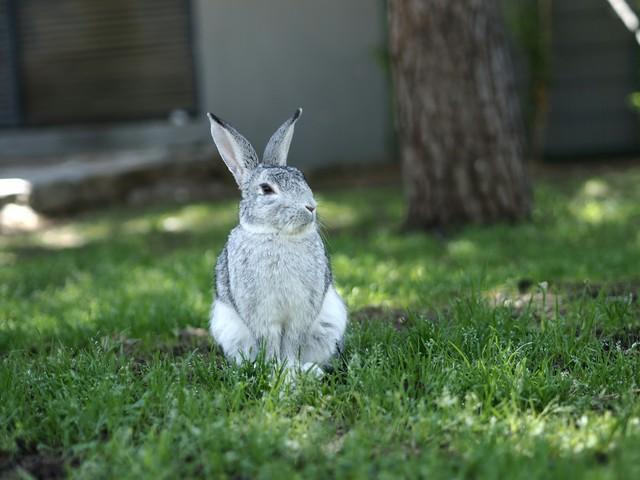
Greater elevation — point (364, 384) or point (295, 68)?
point (295, 68)

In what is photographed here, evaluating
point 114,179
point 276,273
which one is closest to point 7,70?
point 114,179

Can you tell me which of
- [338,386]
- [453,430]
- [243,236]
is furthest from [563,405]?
[243,236]

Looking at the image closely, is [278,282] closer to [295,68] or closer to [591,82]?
[295,68]

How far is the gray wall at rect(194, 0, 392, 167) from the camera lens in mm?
12414

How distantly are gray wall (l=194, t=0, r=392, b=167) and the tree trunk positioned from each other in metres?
5.54

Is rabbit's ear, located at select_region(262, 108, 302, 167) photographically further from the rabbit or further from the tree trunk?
the tree trunk

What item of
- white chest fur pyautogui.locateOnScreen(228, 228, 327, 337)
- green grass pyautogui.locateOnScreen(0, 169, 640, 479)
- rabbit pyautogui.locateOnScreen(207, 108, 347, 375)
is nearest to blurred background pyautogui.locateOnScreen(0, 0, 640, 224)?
green grass pyautogui.locateOnScreen(0, 169, 640, 479)

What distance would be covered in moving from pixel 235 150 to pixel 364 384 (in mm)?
1107

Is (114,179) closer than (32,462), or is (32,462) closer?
(32,462)

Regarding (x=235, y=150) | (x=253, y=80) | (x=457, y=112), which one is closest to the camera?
(x=235, y=150)

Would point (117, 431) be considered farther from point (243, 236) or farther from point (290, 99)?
point (290, 99)

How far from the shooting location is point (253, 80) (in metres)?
12.5

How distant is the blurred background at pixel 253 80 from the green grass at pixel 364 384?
6489 millimetres

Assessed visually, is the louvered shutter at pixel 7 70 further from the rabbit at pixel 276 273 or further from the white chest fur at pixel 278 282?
the white chest fur at pixel 278 282
